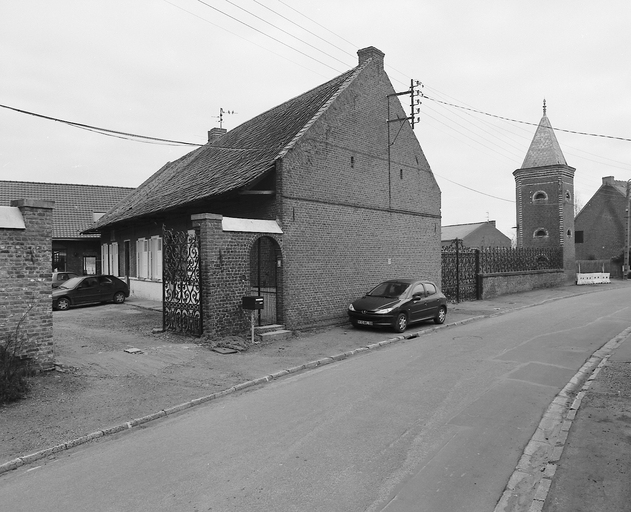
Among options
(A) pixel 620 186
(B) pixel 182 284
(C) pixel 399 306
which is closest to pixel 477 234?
(A) pixel 620 186

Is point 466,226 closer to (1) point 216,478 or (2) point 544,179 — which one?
(2) point 544,179

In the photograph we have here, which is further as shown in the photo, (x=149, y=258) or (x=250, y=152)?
(x=149, y=258)

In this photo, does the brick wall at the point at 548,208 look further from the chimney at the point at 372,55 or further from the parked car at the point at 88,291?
the parked car at the point at 88,291

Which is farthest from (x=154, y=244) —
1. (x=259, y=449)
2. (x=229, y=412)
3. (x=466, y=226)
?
(x=466, y=226)

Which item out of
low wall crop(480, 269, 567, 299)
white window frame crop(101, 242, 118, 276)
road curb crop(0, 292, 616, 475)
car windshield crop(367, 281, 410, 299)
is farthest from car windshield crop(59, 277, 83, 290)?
low wall crop(480, 269, 567, 299)

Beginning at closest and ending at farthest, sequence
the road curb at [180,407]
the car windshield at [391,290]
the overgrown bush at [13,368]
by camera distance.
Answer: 1. the road curb at [180,407]
2. the overgrown bush at [13,368]
3. the car windshield at [391,290]

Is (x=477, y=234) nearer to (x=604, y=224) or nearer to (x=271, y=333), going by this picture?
(x=604, y=224)

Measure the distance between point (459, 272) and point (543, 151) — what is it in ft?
60.3

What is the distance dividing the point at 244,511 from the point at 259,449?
1.38 metres

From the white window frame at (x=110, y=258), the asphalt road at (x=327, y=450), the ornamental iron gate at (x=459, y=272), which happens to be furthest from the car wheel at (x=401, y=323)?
the white window frame at (x=110, y=258)

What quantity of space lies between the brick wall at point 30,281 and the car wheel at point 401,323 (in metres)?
8.84

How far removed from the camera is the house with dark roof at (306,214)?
12.4 m

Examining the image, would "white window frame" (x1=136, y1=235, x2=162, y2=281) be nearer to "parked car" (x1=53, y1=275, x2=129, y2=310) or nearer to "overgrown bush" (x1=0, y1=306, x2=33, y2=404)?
"parked car" (x1=53, y1=275, x2=129, y2=310)

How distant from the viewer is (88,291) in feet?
70.1
